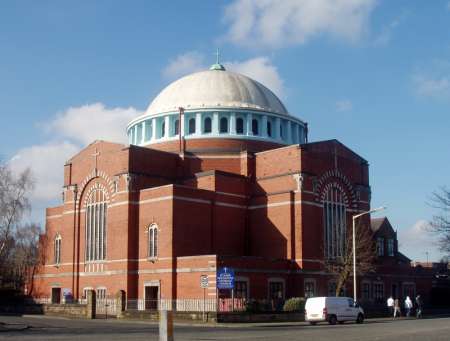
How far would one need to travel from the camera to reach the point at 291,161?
5144 centimetres

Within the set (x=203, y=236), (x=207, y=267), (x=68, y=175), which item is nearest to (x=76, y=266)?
(x=68, y=175)

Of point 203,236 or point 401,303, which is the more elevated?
point 203,236

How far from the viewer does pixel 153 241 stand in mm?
49031

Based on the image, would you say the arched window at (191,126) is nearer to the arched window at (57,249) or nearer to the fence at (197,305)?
the arched window at (57,249)

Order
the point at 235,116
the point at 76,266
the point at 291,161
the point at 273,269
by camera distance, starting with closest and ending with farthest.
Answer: the point at 273,269 < the point at 291,161 < the point at 76,266 < the point at 235,116

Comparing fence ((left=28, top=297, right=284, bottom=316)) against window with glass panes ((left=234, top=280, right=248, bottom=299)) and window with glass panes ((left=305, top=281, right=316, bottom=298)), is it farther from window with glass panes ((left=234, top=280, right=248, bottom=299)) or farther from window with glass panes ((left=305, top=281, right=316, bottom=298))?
window with glass panes ((left=305, top=281, right=316, bottom=298))

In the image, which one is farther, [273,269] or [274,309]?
[273,269]

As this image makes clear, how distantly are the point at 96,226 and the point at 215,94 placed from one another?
1621 cm

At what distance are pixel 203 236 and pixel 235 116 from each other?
13711 mm

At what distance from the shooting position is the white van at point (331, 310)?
123 feet

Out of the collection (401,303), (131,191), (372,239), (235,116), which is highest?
(235,116)

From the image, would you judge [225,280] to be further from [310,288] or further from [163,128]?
[163,128]

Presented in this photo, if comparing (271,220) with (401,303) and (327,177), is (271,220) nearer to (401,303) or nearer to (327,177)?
(327,177)

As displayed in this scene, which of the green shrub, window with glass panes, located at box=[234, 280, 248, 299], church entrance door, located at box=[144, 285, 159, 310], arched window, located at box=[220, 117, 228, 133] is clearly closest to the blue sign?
window with glass panes, located at box=[234, 280, 248, 299]
